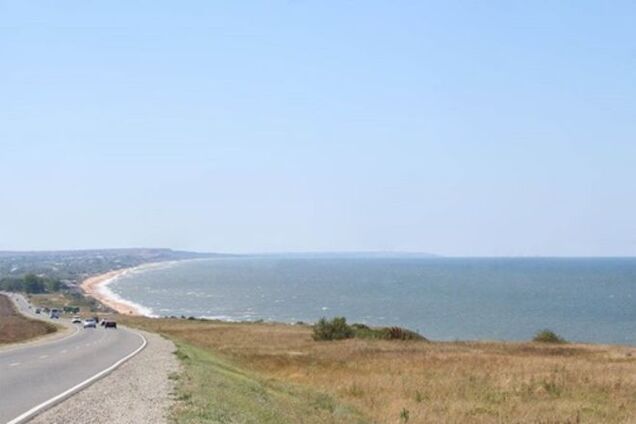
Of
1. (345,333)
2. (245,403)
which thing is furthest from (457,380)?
(345,333)

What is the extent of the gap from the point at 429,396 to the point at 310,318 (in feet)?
366

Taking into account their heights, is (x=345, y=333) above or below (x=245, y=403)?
below

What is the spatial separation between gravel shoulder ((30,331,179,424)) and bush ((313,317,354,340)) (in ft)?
135

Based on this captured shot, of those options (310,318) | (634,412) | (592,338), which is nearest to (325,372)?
(634,412)

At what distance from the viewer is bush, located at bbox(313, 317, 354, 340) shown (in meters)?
70.0

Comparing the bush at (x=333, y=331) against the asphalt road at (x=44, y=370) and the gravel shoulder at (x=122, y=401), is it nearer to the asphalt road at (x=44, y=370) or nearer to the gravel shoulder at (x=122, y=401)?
the asphalt road at (x=44, y=370)

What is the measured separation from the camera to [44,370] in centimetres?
2728

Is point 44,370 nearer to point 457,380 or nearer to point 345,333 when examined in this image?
point 457,380

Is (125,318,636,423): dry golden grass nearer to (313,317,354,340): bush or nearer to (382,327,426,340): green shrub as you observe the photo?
(313,317,354,340): bush

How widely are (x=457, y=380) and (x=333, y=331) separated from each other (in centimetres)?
3726

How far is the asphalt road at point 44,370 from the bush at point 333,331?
88.2 feet

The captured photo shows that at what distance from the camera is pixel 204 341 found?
6638 cm

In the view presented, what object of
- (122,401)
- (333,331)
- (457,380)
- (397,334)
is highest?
(122,401)

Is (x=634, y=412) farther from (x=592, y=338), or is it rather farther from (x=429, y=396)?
(x=592, y=338)
